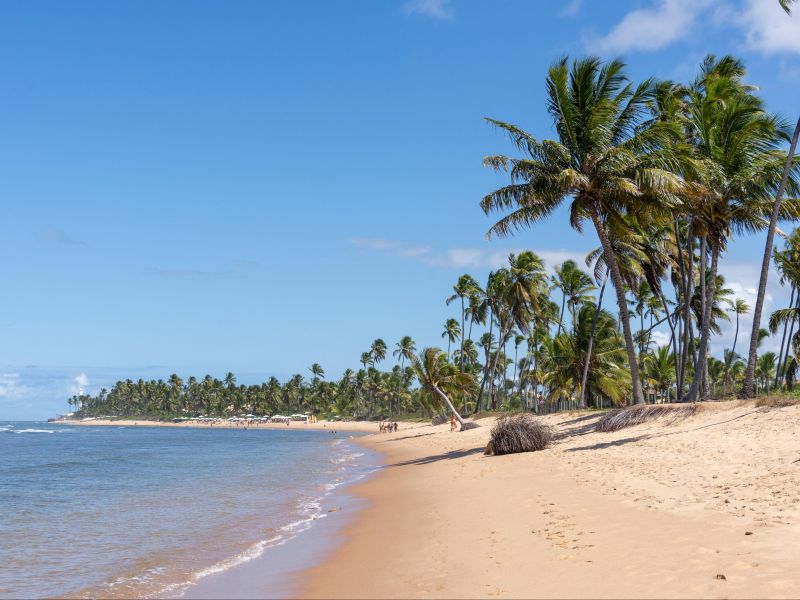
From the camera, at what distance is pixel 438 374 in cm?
4466

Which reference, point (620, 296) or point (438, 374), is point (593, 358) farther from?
point (620, 296)

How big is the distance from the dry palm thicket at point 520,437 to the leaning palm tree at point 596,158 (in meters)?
4.24

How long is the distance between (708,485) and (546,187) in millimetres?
14254

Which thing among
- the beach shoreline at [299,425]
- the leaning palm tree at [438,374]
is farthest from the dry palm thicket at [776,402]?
the beach shoreline at [299,425]

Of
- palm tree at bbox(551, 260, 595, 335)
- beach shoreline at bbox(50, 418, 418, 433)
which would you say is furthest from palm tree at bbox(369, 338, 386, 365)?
palm tree at bbox(551, 260, 595, 335)

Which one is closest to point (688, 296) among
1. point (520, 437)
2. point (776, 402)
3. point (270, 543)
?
point (776, 402)

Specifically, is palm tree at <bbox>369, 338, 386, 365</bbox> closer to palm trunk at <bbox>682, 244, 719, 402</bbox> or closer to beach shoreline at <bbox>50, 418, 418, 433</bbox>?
beach shoreline at <bbox>50, 418, 418, 433</bbox>

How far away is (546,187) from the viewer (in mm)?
23719

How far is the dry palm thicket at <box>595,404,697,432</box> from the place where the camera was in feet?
69.2

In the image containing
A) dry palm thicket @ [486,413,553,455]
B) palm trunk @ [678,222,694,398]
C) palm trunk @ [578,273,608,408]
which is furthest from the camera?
palm trunk @ [578,273,608,408]

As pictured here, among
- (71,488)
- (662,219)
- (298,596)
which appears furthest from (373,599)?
(71,488)

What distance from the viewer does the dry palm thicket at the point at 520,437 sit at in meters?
22.2

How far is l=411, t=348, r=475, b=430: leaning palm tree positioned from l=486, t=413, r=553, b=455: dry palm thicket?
20696mm

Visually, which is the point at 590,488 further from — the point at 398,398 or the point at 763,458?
the point at 398,398
